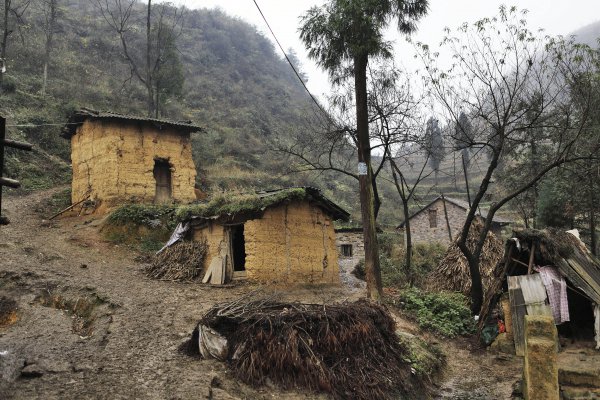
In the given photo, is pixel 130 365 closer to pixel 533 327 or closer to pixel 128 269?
pixel 533 327

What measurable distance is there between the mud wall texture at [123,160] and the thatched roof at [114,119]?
189 mm

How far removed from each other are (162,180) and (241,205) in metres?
8.21

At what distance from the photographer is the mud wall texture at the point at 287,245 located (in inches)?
511

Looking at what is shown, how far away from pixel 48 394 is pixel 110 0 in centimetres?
6804

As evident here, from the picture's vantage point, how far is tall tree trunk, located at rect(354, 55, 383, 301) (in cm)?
1152

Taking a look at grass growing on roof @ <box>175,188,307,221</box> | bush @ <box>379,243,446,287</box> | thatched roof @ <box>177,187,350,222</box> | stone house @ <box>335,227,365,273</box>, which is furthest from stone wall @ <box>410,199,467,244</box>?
grass growing on roof @ <box>175,188,307,221</box>

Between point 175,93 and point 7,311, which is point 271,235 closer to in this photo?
point 7,311

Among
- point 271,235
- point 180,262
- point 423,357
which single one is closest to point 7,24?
point 180,262

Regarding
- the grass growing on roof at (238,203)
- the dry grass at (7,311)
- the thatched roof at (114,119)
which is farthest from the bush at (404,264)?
the dry grass at (7,311)

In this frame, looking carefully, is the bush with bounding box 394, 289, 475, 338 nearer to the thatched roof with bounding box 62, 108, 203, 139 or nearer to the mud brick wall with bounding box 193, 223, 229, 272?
the mud brick wall with bounding box 193, 223, 229, 272

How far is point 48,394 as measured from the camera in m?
5.27

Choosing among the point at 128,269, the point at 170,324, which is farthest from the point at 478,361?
the point at 128,269

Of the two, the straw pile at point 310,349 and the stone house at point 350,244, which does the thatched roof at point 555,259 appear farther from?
the stone house at point 350,244

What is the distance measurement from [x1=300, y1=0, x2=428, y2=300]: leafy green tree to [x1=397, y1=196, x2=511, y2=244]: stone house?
20.9 metres
